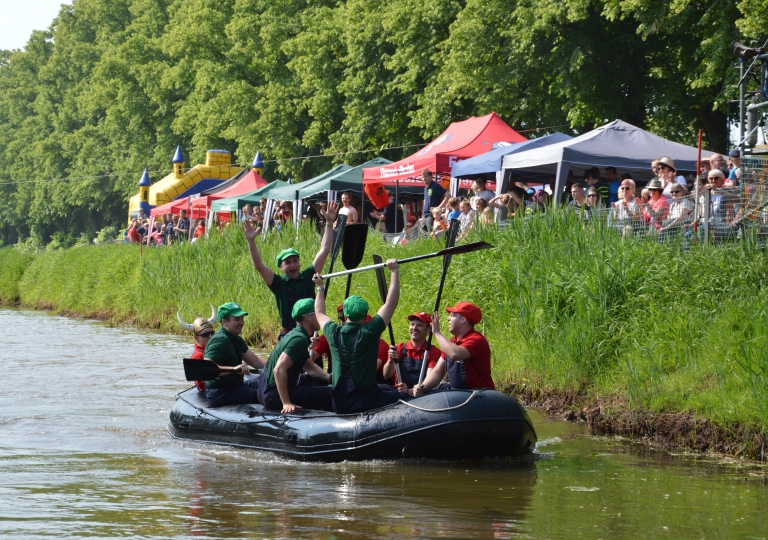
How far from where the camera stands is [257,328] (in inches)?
728

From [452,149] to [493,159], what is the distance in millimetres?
2692

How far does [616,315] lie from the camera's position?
11.5 meters

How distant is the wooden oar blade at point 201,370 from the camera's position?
10.1 meters

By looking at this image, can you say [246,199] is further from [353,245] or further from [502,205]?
[353,245]

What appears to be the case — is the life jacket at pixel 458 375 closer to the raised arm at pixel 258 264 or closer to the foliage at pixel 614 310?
the foliage at pixel 614 310

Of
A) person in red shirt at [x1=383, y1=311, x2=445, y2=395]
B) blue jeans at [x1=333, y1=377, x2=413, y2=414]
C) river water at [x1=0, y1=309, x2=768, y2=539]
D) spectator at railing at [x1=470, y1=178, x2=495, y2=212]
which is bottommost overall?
river water at [x1=0, y1=309, x2=768, y2=539]

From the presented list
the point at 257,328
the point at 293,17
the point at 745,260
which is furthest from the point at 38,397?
the point at 293,17

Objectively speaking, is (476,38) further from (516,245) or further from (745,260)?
(745,260)

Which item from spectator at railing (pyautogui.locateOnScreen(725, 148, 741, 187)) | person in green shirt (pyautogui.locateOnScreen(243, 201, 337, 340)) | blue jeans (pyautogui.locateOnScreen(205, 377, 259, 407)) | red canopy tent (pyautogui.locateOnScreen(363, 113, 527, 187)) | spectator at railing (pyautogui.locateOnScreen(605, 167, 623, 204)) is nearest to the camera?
blue jeans (pyautogui.locateOnScreen(205, 377, 259, 407))

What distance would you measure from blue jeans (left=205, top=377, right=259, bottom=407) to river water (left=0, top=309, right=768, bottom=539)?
0.48m

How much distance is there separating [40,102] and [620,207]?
61.2 m

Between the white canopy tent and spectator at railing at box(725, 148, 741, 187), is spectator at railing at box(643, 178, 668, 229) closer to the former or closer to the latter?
spectator at railing at box(725, 148, 741, 187)

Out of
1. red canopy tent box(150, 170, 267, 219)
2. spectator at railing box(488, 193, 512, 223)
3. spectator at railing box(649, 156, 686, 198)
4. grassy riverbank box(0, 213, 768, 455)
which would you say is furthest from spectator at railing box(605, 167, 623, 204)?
red canopy tent box(150, 170, 267, 219)

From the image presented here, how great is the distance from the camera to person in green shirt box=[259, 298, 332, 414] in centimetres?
959
